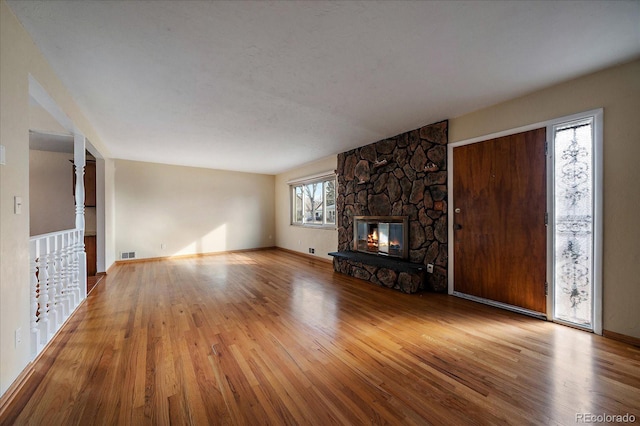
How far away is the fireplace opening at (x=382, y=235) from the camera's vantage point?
407 cm

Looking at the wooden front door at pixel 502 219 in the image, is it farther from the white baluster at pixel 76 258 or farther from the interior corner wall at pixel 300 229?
the white baluster at pixel 76 258

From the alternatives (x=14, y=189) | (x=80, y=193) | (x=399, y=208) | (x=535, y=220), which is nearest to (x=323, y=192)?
(x=399, y=208)

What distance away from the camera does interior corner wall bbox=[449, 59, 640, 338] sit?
2.16 m

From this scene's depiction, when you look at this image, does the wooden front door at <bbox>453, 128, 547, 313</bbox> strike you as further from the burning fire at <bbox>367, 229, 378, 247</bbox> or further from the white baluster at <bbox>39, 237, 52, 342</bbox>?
the white baluster at <bbox>39, 237, 52, 342</bbox>

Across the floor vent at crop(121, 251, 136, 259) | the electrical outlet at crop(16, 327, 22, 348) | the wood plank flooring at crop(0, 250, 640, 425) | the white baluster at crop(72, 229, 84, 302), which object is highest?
the white baluster at crop(72, 229, 84, 302)

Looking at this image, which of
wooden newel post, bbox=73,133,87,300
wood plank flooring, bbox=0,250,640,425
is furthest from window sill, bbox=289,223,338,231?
wooden newel post, bbox=73,133,87,300

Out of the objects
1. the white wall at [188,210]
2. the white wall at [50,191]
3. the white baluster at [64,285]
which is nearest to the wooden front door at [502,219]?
the white baluster at [64,285]

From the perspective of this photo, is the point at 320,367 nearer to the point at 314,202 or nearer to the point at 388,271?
the point at 388,271

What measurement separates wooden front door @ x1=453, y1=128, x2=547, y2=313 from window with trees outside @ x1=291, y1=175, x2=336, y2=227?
2.91 meters

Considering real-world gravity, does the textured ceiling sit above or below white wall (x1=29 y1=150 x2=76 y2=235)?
above

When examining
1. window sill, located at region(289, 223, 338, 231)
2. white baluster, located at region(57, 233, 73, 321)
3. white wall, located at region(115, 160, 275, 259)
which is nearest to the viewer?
white baluster, located at region(57, 233, 73, 321)

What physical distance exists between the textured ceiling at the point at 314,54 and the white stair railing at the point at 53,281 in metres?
1.57

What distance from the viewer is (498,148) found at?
301cm

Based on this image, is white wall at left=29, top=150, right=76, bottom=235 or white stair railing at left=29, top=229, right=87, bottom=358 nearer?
white stair railing at left=29, top=229, right=87, bottom=358
